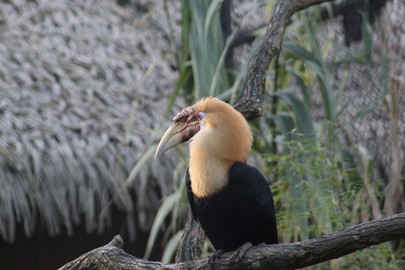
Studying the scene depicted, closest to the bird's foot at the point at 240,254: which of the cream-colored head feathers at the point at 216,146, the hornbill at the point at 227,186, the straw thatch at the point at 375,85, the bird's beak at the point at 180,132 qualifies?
the hornbill at the point at 227,186

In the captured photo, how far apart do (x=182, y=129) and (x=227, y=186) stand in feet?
1.04

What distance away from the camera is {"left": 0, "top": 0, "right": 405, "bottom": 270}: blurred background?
14.6ft

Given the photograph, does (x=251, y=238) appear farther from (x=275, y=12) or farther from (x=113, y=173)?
(x=113, y=173)

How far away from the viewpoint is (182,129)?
368 cm

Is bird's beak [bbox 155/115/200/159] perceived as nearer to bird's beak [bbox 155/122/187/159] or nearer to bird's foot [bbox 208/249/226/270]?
bird's beak [bbox 155/122/187/159]

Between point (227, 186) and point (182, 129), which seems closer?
point (227, 186)

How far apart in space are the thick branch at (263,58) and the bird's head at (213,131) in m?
0.18

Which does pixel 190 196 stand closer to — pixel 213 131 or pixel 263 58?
pixel 213 131

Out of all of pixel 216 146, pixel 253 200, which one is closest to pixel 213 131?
pixel 216 146

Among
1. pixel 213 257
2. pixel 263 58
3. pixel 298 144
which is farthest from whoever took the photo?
pixel 298 144

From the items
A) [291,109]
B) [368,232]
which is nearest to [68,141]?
[291,109]

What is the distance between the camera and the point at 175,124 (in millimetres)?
3691

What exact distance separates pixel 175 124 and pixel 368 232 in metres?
1.21

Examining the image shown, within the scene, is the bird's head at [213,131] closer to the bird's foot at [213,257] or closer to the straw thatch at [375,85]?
the bird's foot at [213,257]
